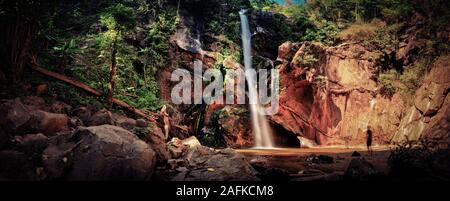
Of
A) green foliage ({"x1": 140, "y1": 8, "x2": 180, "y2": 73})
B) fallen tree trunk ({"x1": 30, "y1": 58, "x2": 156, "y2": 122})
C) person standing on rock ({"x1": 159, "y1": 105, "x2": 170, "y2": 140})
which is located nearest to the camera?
fallen tree trunk ({"x1": 30, "y1": 58, "x2": 156, "y2": 122})

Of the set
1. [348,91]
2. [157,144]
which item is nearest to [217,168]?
→ [157,144]

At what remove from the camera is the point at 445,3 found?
15.9m

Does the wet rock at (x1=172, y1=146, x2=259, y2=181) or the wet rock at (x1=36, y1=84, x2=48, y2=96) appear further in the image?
the wet rock at (x1=36, y1=84, x2=48, y2=96)

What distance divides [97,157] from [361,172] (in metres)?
5.41

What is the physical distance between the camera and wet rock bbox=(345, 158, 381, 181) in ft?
19.3

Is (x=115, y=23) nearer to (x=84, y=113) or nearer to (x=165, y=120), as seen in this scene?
(x=84, y=113)

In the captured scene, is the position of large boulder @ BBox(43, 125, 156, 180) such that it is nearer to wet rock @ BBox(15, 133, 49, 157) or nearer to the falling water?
wet rock @ BBox(15, 133, 49, 157)

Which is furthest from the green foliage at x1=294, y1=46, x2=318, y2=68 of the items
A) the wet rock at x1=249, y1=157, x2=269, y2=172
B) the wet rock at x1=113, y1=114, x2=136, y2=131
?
the wet rock at x1=113, y1=114, x2=136, y2=131

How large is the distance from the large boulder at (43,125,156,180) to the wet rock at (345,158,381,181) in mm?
4255

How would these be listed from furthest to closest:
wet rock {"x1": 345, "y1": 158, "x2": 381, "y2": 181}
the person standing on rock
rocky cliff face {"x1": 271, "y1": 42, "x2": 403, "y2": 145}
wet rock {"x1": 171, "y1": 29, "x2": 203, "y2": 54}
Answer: wet rock {"x1": 171, "y1": 29, "x2": 203, "y2": 54} → rocky cliff face {"x1": 271, "y1": 42, "x2": 403, "y2": 145} → the person standing on rock → wet rock {"x1": 345, "y1": 158, "x2": 381, "y2": 181}

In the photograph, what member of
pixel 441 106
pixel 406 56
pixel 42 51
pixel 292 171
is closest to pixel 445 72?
pixel 441 106

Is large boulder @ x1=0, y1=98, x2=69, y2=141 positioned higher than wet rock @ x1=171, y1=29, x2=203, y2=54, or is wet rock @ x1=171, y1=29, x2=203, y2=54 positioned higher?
wet rock @ x1=171, y1=29, x2=203, y2=54

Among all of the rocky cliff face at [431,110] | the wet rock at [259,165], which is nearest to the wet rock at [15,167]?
the wet rock at [259,165]
